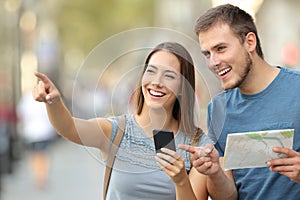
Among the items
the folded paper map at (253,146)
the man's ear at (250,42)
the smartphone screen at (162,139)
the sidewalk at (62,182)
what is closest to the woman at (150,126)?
the smartphone screen at (162,139)

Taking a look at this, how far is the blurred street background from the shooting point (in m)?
3.69

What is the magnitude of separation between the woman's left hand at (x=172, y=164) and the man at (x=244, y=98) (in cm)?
22

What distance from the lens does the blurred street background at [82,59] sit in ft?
12.1

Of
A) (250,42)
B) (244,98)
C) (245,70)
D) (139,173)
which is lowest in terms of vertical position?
(139,173)

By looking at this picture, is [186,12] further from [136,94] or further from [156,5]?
[136,94]

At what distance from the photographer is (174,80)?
11.6ft

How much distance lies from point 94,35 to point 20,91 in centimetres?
1829

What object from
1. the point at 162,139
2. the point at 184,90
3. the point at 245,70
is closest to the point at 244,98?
the point at 245,70

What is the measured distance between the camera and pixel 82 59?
14.1m

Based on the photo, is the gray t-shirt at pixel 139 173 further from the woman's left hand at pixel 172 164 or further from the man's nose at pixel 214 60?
the man's nose at pixel 214 60

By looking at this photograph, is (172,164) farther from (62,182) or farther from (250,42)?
(62,182)

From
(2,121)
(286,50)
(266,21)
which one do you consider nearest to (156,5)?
(266,21)

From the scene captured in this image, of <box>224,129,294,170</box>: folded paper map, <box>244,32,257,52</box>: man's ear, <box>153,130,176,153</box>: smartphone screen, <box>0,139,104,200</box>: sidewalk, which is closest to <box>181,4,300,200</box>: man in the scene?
<box>244,32,257,52</box>: man's ear

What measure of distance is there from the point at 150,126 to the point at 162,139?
11.1 inches
